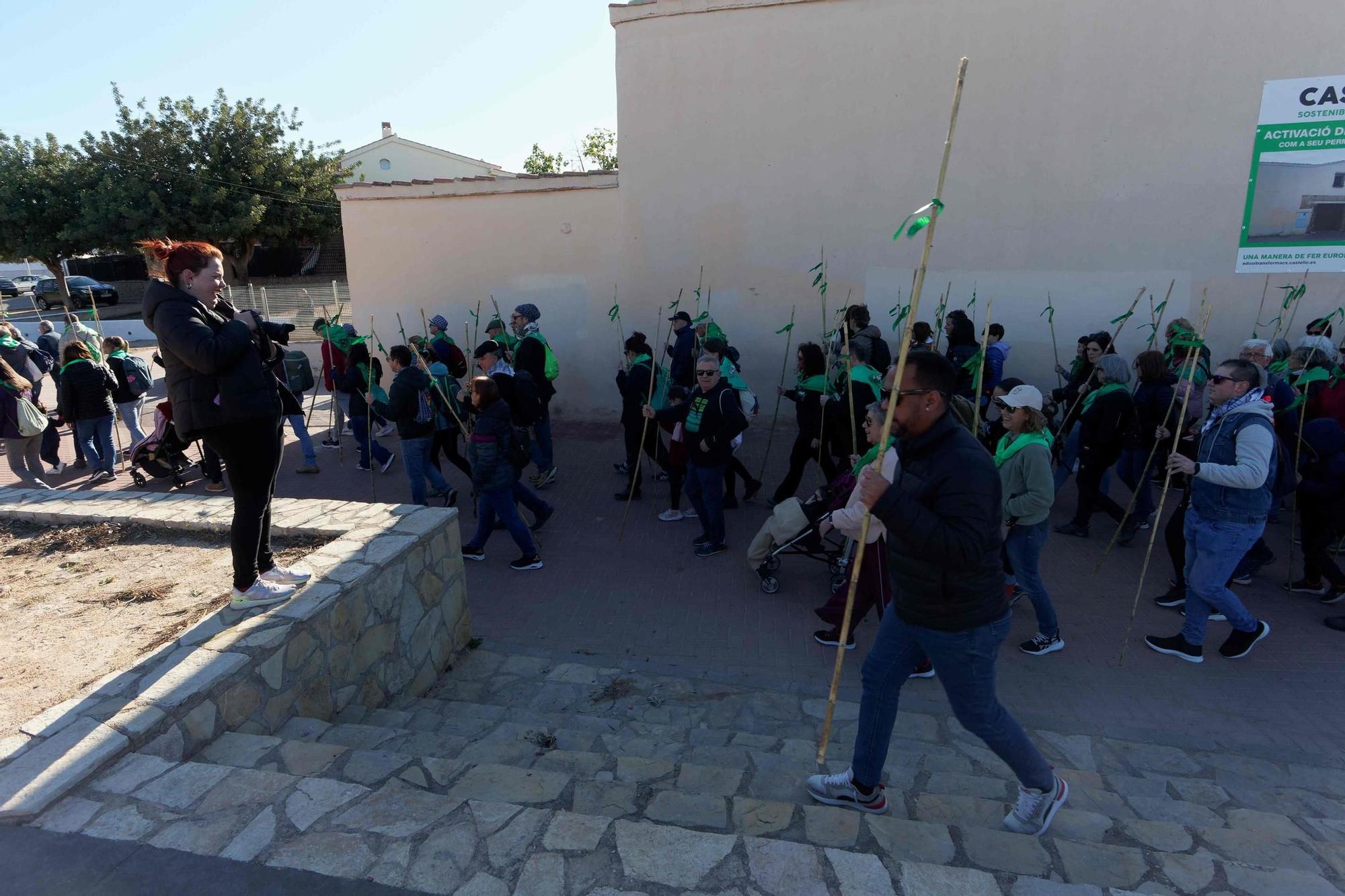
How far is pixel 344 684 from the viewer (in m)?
4.11

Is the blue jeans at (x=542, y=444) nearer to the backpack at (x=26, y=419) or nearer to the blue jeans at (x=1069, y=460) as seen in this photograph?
the backpack at (x=26, y=419)

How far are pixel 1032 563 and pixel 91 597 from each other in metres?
5.68

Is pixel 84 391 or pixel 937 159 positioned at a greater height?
pixel 937 159

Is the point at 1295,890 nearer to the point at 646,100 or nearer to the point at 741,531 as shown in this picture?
the point at 741,531

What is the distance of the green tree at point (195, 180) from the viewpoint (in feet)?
85.4

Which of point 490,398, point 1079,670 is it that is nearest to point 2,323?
point 490,398

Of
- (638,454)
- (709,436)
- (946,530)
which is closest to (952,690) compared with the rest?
(946,530)

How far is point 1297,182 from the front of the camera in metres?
8.88

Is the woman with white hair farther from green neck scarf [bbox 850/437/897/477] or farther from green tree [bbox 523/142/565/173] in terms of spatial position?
green tree [bbox 523/142/565/173]

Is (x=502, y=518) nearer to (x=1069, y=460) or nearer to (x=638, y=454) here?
(x=638, y=454)

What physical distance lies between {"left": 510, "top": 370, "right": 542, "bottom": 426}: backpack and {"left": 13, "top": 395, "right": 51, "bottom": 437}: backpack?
489cm

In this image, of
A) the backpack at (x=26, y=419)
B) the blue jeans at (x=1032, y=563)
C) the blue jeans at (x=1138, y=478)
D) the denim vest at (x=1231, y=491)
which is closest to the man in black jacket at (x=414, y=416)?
the backpack at (x=26, y=419)

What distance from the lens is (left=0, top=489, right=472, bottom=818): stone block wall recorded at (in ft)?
9.75

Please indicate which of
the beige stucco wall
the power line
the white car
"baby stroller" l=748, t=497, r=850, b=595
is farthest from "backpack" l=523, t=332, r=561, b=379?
the white car
